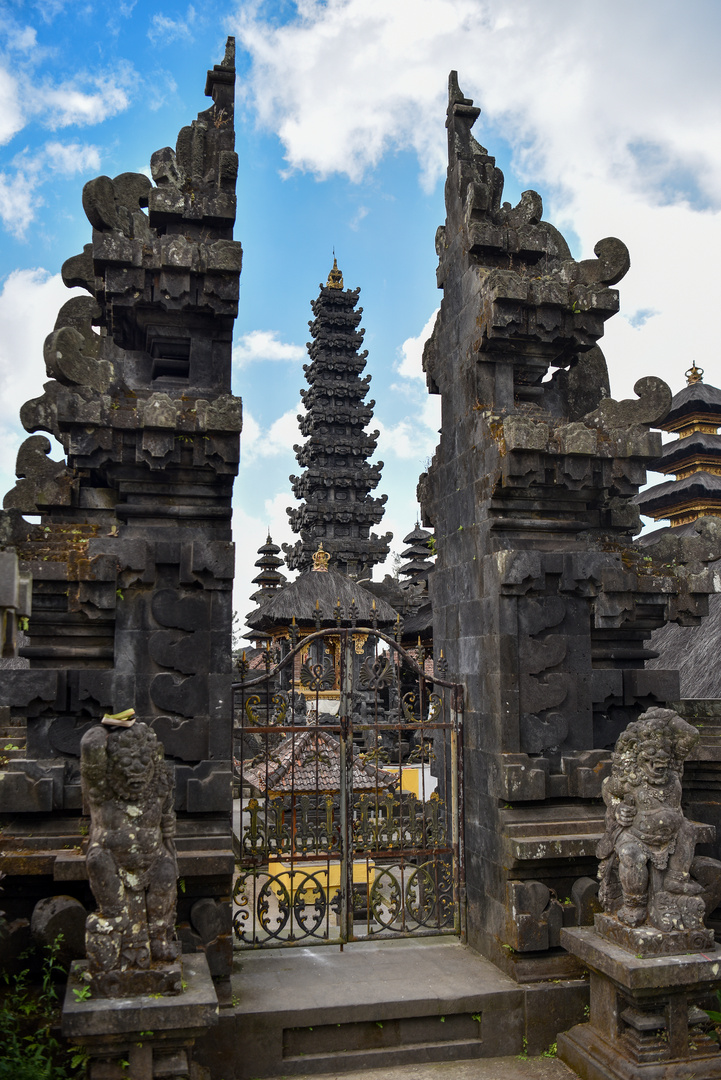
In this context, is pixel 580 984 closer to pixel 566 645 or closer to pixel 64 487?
pixel 566 645

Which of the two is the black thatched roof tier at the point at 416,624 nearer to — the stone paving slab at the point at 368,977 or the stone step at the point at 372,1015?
the stone paving slab at the point at 368,977

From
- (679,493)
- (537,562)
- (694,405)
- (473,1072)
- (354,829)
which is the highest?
(694,405)

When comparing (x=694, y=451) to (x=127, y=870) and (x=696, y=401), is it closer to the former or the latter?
(x=696, y=401)

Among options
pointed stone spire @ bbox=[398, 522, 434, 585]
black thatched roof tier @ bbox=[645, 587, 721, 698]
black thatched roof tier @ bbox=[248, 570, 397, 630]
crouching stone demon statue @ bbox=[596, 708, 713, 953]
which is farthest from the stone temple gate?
pointed stone spire @ bbox=[398, 522, 434, 585]

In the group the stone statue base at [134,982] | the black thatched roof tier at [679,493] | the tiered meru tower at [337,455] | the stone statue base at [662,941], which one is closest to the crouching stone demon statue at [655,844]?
the stone statue base at [662,941]

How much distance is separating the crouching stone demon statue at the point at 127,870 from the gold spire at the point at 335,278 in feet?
108

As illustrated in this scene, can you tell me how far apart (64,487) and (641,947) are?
209 inches

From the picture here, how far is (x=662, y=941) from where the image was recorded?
565 cm

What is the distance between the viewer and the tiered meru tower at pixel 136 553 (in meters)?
6.13

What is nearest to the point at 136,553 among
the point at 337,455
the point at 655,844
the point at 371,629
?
the point at 371,629

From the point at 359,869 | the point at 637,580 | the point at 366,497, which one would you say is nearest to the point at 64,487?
the point at 637,580

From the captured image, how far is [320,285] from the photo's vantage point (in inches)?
1422

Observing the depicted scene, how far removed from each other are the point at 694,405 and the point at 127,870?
20.2 metres

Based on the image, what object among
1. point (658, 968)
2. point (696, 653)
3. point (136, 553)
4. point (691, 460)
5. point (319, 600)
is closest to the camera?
point (658, 968)
